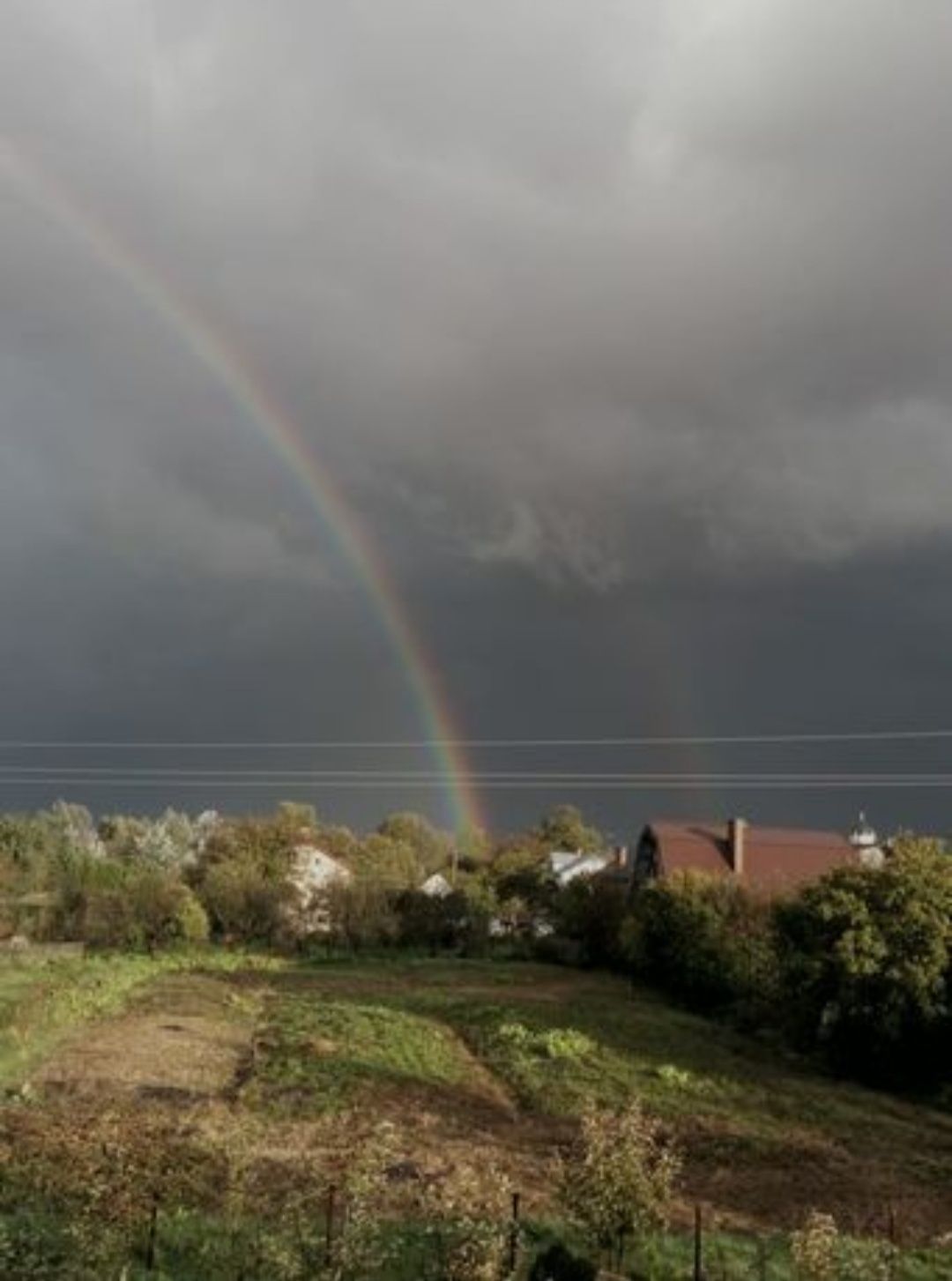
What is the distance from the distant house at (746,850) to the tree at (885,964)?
3466cm

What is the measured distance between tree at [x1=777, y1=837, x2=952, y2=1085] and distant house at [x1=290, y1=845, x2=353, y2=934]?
4114 centimetres

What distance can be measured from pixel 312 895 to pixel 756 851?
83.1ft

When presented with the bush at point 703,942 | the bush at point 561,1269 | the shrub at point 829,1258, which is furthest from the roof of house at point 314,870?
the bush at point 561,1269

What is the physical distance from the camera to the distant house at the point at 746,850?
2926 inches

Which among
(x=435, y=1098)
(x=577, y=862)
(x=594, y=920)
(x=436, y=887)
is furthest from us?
(x=577, y=862)

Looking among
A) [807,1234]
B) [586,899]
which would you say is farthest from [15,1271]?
[586,899]

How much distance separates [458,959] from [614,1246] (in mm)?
57126

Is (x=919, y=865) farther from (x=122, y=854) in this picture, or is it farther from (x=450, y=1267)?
(x=122, y=854)

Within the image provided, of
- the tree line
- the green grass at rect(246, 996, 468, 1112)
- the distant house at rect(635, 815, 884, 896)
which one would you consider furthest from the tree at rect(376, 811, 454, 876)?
the green grass at rect(246, 996, 468, 1112)

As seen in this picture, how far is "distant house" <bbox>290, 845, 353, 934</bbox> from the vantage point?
74375 mm

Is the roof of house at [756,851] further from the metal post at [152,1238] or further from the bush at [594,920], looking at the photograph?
the metal post at [152,1238]

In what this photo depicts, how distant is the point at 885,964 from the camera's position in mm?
35000

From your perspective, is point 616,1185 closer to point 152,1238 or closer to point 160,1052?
point 152,1238

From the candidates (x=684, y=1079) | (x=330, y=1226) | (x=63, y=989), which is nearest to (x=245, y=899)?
(x=63, y=989)
